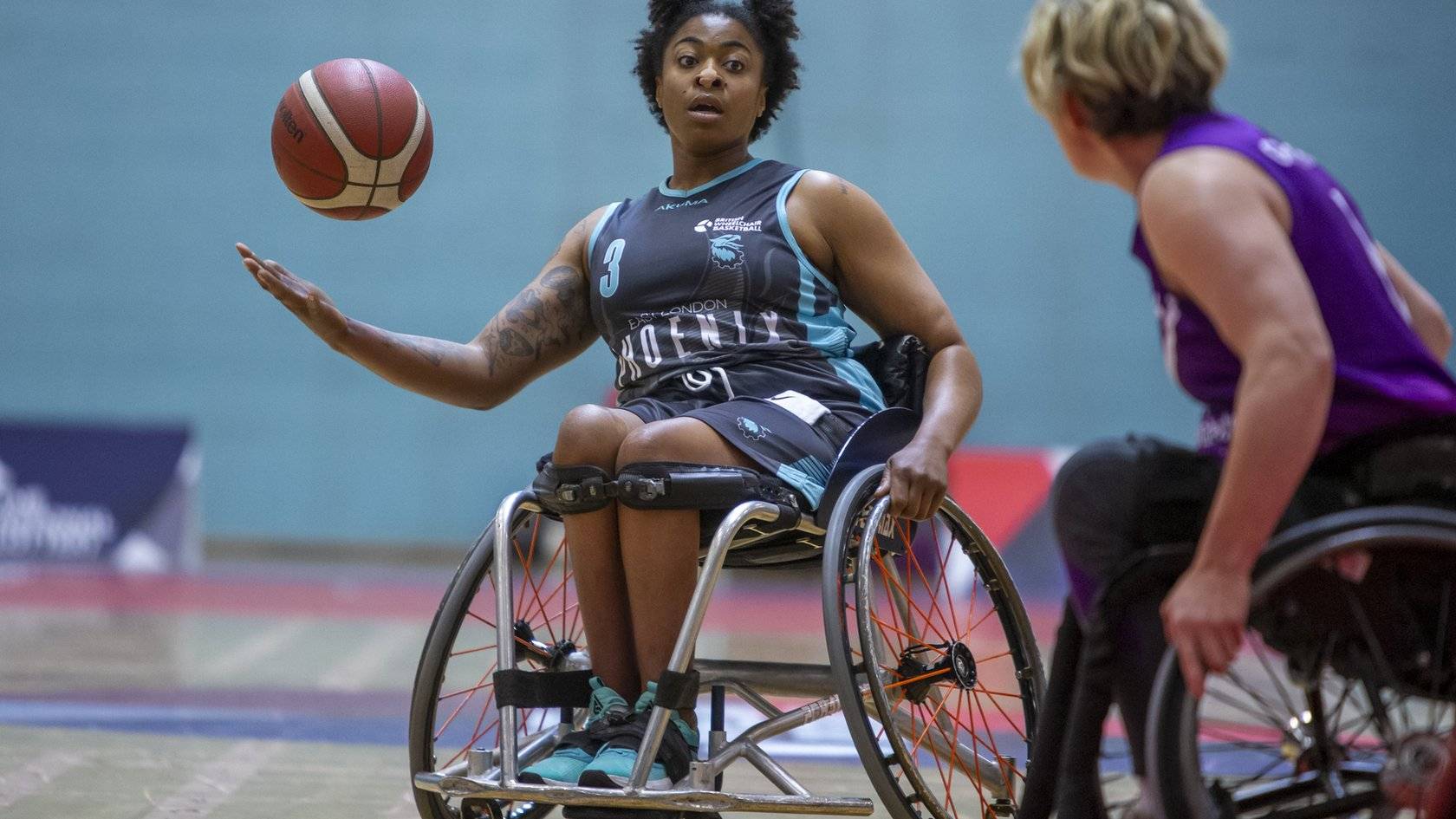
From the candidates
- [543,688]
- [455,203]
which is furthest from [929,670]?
[455,203]

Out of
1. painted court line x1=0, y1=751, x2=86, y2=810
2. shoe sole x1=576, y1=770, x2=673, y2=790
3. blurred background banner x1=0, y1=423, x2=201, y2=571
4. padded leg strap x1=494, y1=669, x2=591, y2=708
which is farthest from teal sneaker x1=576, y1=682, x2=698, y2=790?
blurred background banner x1=0, y1=423, x2=201, y2=571

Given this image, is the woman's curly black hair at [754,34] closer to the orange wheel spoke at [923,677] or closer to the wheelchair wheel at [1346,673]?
the orange wheel spoke at [923,677]

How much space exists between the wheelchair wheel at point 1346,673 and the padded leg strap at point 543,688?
887 mm

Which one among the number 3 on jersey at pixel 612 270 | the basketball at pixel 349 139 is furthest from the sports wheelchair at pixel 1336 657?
the basketball at pixel 349 139

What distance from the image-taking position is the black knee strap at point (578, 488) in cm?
205

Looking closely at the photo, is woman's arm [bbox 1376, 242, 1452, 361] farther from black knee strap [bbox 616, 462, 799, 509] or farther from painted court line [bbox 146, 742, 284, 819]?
painted court line [bbox 146, 742, 284, 819]

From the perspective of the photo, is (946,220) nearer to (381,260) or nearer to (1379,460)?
(381,260)

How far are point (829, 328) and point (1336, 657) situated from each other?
3.60 ft

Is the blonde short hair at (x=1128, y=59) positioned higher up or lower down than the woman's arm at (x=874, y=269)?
higher up

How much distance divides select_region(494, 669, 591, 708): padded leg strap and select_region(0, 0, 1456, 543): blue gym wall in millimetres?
5814

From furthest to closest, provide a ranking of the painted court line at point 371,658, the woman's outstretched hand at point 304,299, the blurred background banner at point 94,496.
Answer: the blurred background banner at point 94,496
the painted court line at point 371,658
the woman's outstretched hand at point 304,299

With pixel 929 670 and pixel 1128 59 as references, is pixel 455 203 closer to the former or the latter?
pixel 929 670

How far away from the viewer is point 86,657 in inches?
175

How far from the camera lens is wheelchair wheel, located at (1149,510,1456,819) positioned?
1.40 meters
